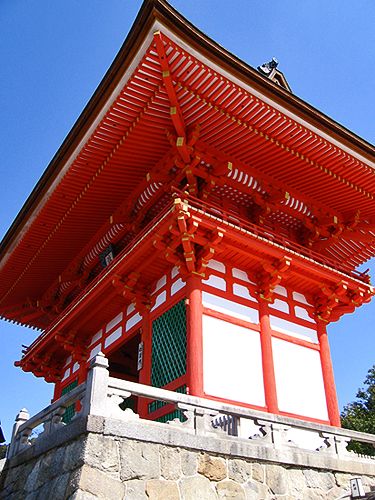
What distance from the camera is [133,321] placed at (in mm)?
11664

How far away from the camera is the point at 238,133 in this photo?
34.1 feet

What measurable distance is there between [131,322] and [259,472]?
17.3 ft

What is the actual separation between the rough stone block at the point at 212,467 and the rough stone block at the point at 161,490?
45cm

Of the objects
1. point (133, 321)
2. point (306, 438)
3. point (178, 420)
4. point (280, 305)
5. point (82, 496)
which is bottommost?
point (82, 496)

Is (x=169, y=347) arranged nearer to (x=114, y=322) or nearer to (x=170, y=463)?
(x=114, y=322)

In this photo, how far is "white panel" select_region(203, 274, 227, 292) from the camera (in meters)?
10.3

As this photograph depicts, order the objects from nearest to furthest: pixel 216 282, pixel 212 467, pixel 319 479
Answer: pixel 212 467, pixel 319 479, pixel 216 282

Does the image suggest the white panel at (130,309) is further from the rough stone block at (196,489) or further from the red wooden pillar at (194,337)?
the rough stone block at (196,489)

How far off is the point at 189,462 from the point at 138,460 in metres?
0.74

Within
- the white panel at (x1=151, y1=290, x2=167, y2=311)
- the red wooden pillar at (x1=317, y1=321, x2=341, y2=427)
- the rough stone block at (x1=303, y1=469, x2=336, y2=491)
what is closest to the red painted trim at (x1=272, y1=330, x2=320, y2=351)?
the red wooden pillar at (x1=317, y1=321, x2=341, y2=427)

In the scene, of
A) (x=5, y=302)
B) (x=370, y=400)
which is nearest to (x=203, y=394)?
(x=5, y=302)

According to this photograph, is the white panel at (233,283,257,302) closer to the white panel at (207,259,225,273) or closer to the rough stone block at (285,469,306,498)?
the white panel at (207,259,225,273)

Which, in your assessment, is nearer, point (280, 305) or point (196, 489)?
point (196, 489)

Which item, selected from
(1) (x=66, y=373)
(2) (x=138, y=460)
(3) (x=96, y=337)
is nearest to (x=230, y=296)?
(3) (x=96, y=337)
